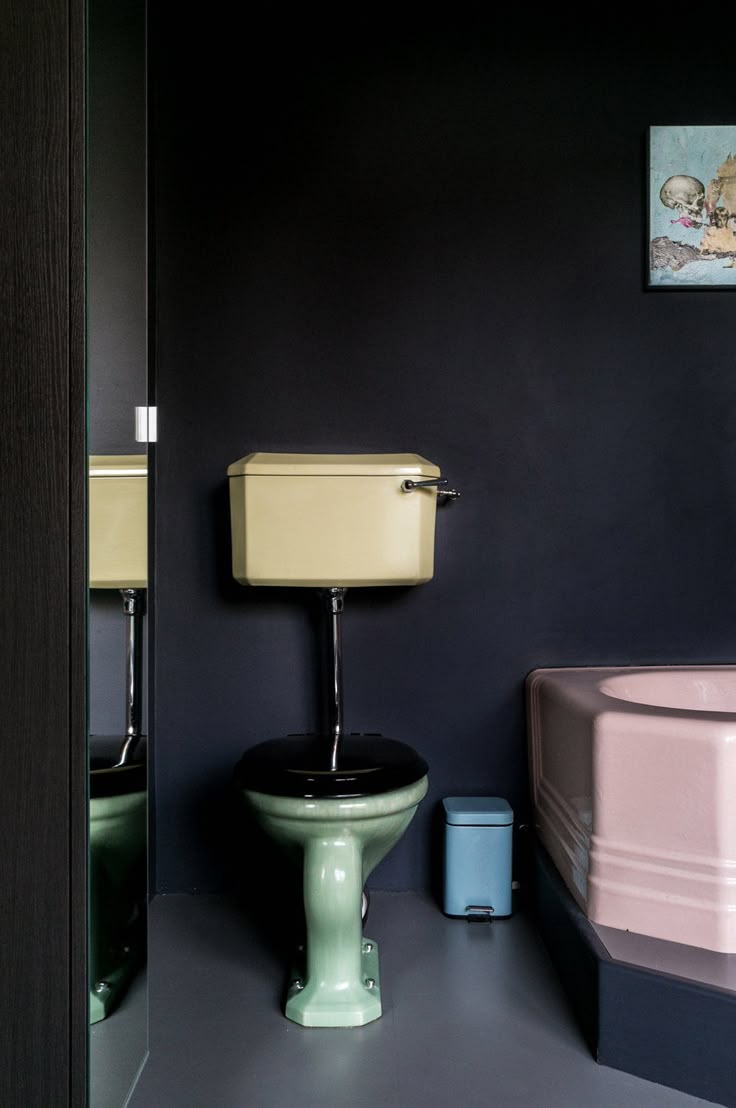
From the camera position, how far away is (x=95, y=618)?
0.87 m

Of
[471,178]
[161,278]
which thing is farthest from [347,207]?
[161,278]

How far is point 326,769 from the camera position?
177 centimetres

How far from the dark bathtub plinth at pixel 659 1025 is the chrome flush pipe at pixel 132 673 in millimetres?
948

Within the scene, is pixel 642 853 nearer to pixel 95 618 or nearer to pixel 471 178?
pixel 95 618

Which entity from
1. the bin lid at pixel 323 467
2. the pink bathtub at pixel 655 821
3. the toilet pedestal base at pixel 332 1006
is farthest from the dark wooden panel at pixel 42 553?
the bin lid at pixel 323 467

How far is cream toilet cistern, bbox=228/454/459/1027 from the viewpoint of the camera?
1707mm

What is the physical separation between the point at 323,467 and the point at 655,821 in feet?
3.30

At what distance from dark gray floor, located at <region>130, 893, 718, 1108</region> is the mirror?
1.62ft

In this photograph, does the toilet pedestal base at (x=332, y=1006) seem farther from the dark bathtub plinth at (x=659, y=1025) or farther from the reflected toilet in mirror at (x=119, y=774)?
the reflected toilet in mirror at (x=119, y=774)

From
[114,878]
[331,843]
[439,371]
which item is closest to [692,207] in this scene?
[439,371]

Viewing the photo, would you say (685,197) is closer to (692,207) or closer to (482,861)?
(692,207)

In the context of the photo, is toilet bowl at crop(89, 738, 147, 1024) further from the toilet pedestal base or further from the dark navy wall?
the dark navy wall

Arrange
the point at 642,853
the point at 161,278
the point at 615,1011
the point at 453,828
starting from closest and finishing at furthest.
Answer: the point at 615,1011 → the point at 642,853 → the point at 453,828 → the point at 161,278

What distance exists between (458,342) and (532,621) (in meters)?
0.74
